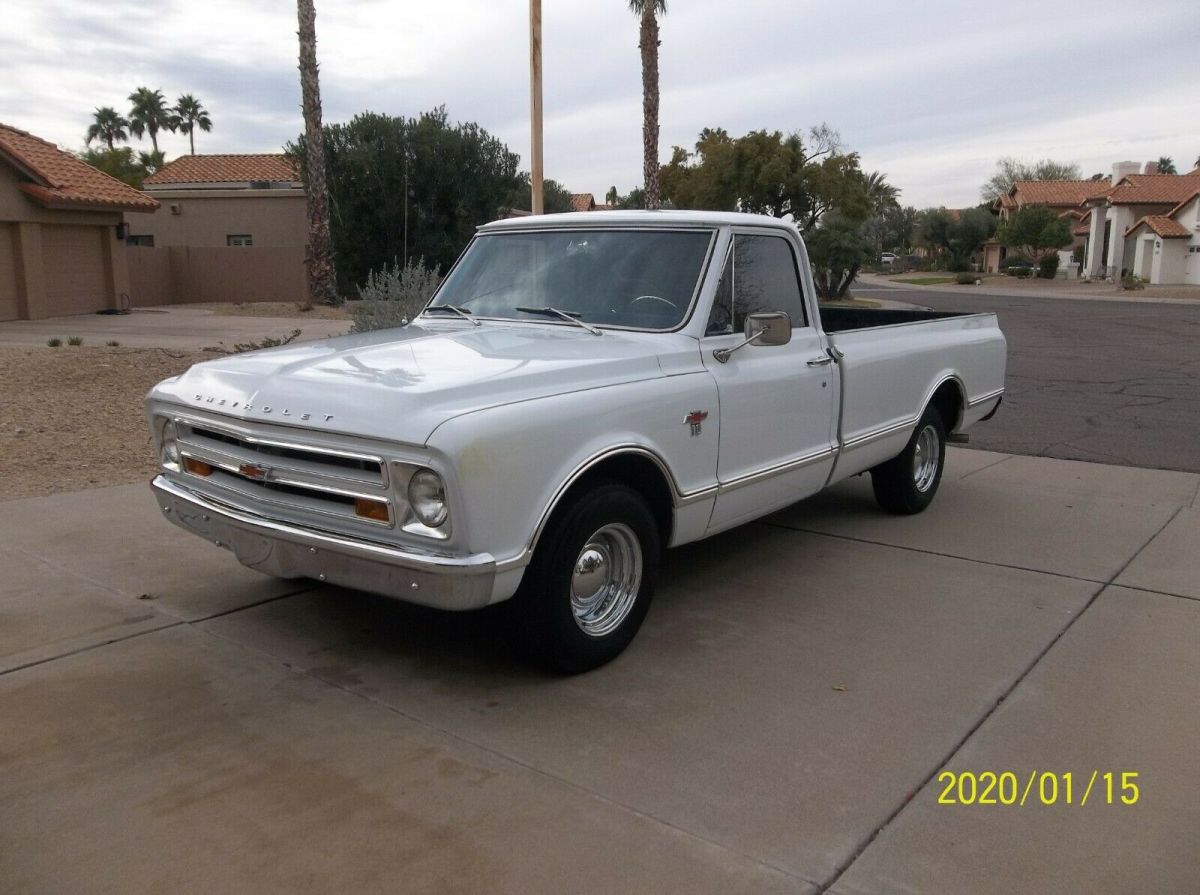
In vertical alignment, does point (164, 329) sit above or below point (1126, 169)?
below

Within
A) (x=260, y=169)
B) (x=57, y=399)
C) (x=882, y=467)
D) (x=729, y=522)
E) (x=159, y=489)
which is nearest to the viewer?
(x=159, y=489)

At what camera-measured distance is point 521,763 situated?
3.67m

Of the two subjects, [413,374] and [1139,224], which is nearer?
[413,374]

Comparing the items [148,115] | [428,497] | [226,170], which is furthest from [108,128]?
[428,497]

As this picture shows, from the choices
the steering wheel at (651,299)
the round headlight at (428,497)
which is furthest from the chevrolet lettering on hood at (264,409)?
the steering wheel at (651,299)

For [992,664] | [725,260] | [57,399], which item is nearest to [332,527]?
[725,260]

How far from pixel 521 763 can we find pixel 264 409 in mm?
1660

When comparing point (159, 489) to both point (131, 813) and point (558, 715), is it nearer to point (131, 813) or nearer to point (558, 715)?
point (131, 813)

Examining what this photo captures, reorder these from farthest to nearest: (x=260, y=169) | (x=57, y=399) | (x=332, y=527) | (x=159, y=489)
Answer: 1. (x=260, y=169)
2. (x=57, y=399)
3. (x=159, y=489)
4. (x=332, y=527)

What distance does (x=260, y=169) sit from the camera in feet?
133

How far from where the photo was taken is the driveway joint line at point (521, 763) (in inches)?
123

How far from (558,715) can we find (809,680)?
3.61 feet

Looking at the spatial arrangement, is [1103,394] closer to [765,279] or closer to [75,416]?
[765,279]

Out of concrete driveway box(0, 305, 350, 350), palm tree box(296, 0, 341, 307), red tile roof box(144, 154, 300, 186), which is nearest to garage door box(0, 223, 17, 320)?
concrete driveway box(0, 305, 350, 350)
